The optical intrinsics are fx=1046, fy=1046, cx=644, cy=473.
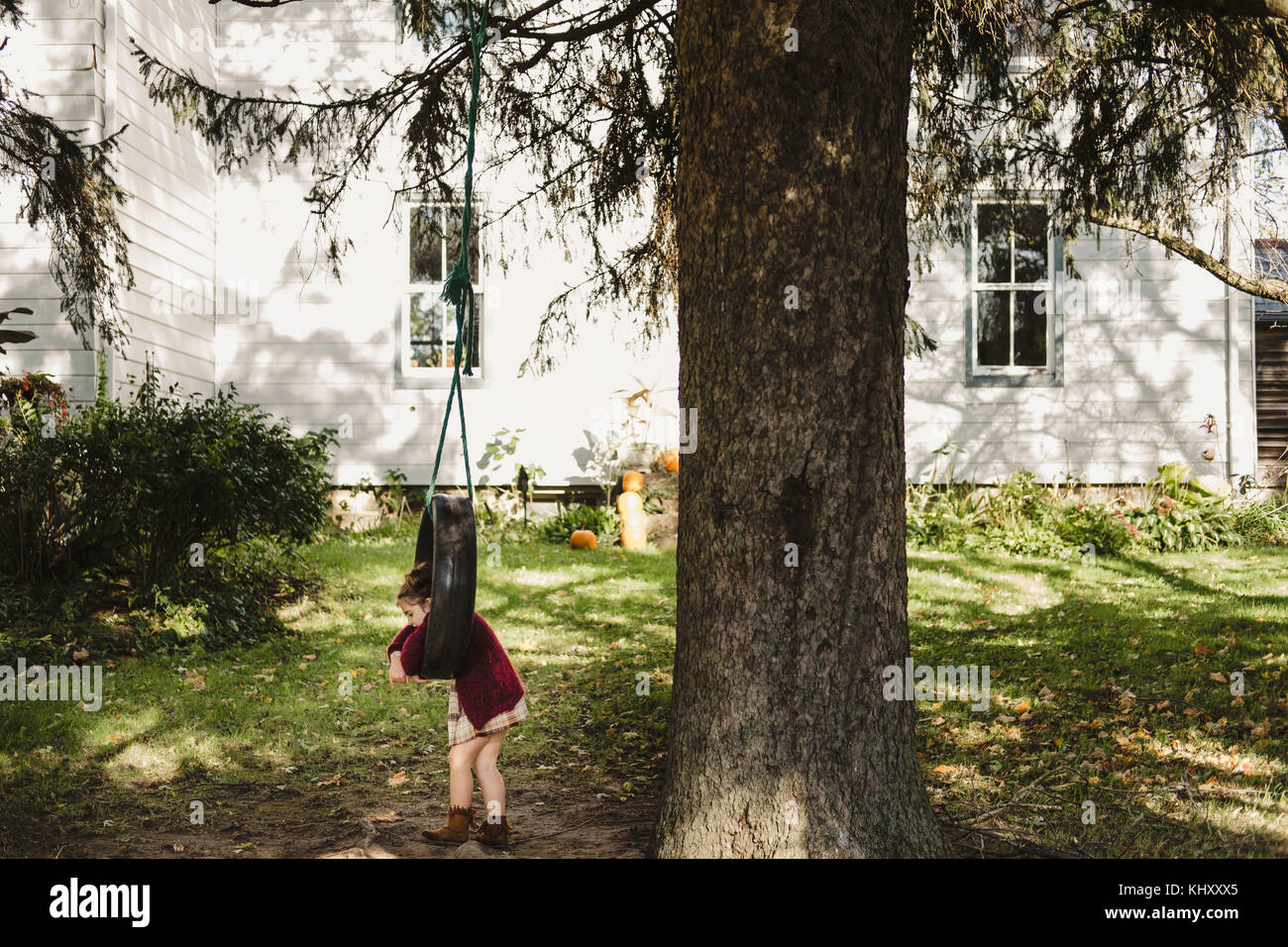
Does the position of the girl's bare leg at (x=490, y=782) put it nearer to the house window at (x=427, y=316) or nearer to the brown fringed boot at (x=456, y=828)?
the brown fringed boot at (x=456, y=828)

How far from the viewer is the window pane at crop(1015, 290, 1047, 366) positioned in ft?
38.6

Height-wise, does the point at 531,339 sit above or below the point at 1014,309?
below

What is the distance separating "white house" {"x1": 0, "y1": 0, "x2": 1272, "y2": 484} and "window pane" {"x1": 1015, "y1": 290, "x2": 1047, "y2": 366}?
9 centimetres

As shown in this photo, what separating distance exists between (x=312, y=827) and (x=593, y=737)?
5.30 ft

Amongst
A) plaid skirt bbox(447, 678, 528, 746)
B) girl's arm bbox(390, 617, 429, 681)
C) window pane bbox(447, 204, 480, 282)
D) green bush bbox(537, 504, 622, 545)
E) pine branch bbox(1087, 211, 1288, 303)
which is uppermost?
window pane bbox(447, 204, 480, 282)

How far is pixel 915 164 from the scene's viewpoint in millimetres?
6566

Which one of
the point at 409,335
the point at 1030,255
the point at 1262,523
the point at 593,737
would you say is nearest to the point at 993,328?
the point at 1030,255

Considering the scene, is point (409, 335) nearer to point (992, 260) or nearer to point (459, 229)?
point (459, 229)

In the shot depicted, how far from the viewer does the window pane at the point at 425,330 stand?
1167 centimetres

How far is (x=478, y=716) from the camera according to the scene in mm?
3773

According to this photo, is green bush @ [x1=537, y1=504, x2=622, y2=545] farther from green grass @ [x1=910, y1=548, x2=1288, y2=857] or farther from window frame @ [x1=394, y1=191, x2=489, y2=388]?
green grass @ [x1=910, y1=548, x2=1288, y2=857]

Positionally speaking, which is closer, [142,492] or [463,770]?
[463,770]

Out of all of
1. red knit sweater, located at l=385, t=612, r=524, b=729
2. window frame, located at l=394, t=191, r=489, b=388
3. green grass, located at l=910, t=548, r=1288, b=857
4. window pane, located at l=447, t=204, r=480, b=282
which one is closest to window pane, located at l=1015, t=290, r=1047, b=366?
green grass, located at l=910, t=548, r=1288, b=857

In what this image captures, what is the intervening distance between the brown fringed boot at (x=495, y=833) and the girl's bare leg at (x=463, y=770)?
105 mm
